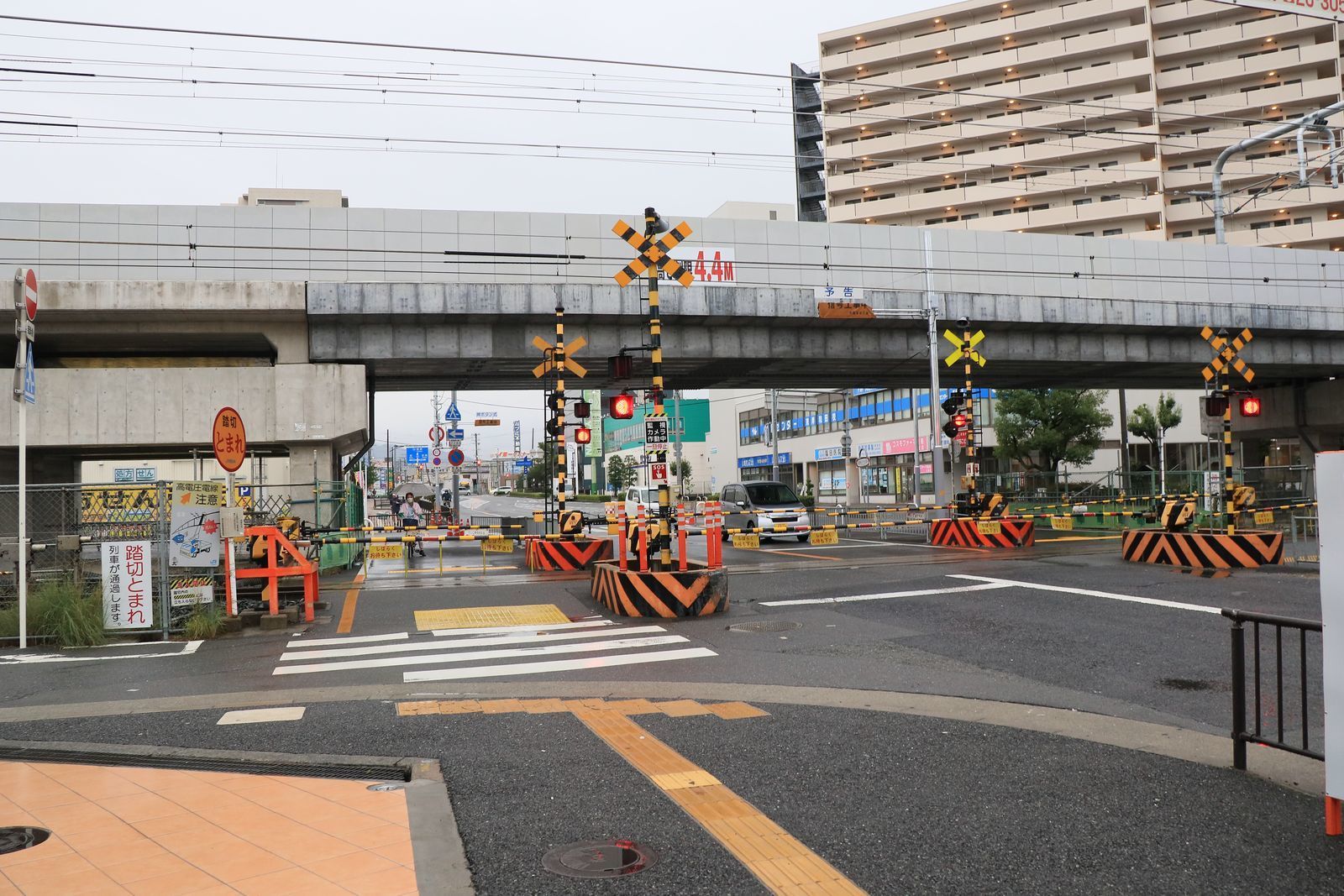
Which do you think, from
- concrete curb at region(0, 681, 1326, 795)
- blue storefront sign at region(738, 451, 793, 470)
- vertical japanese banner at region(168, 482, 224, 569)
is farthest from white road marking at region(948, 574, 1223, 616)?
blue storefront sign at region(738, 451, 793, 470)

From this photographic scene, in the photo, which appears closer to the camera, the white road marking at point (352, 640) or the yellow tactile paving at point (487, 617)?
the white road marking at point (352, 640)

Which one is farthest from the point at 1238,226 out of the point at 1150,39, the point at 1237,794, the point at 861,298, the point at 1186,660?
the point at 1237,794

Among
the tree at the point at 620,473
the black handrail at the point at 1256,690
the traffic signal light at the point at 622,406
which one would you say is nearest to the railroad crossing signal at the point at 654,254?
the traffic signal light at the point at 622,406

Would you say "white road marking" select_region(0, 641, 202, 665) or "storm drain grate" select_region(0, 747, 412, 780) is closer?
"storm drain grate" select_region(0, 747, 412, 780)

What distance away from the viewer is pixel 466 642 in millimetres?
11008

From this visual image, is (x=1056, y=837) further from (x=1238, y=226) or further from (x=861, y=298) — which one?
(x=1238, y=226)

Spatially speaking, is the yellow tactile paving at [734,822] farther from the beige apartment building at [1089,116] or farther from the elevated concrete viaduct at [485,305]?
the beige apartment building at [1089,116]

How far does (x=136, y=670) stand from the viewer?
381 inches

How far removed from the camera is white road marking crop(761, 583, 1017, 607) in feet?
45.1

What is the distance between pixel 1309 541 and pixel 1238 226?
55.2 m

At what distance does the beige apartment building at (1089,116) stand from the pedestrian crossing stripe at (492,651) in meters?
56.9

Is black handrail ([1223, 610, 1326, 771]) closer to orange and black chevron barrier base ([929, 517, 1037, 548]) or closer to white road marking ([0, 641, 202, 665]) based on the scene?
white road marking ([0, 641, 202, 665])

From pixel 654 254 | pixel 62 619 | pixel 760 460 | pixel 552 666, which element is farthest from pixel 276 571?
pixel 760 460

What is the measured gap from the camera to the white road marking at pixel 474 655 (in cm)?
962
